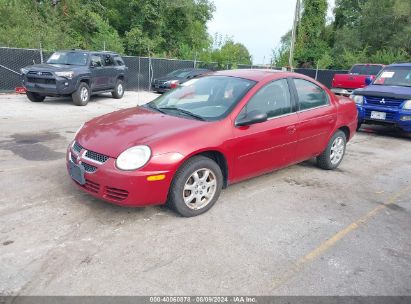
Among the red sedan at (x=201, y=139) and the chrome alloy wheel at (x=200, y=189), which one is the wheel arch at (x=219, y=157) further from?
the chrome alloy wheel at (x=200, y=189)

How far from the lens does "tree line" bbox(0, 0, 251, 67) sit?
22.5 meters

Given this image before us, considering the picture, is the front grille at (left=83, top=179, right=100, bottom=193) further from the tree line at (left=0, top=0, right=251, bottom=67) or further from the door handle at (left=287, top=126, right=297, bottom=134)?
the tree line at (left=0, top=0, right=251, bottom=67)

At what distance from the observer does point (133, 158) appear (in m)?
3.73

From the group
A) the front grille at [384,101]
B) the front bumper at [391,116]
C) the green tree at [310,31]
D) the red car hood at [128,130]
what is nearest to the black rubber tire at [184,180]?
the red car hood at [128,130]

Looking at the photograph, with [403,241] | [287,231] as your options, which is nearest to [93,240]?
[287,231]

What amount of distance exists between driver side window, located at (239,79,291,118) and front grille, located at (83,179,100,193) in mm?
1760

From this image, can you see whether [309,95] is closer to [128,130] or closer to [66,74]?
[128,130]

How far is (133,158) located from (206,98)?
1.48 meters

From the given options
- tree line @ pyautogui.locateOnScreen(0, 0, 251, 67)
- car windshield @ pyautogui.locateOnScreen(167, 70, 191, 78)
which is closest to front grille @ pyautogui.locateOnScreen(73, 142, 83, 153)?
car windshield @ pyautogui.locateOnScreen(167, 70, 191, 78)

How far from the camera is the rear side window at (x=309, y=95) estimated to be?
5.29 metres

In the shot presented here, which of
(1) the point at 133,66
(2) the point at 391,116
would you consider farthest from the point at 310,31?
(2) the point at 391,116

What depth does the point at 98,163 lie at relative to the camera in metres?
3.81

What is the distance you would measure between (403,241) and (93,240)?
3017mm

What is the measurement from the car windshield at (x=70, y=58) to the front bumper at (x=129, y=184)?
32.4ft
